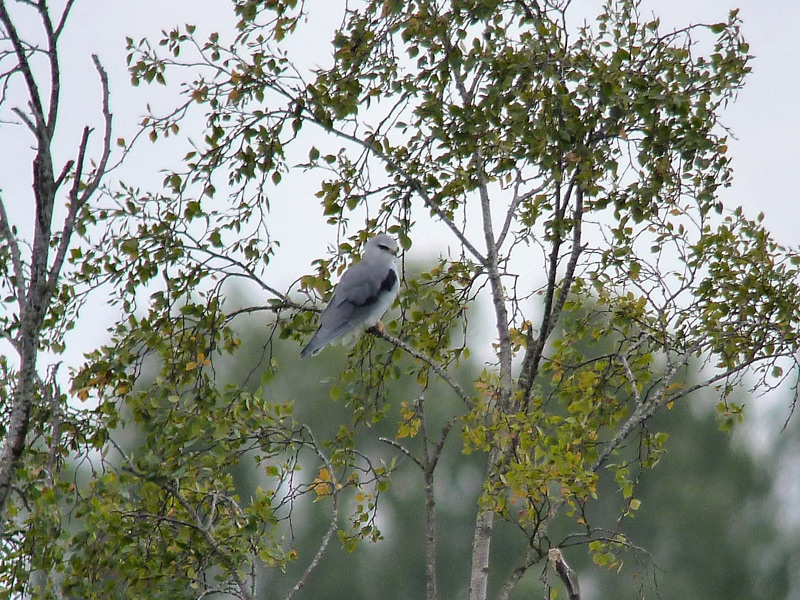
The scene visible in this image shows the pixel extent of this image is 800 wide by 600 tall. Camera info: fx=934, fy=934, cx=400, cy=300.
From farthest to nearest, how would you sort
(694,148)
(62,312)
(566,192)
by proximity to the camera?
(566,192)
(694,148)
(62,312)

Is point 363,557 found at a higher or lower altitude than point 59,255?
higher

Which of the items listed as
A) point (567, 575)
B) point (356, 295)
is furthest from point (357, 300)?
point (567, 575)

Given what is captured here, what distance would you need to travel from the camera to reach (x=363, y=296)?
826cm

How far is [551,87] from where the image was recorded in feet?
22.2

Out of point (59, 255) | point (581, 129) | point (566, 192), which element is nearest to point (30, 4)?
point (59, 255)

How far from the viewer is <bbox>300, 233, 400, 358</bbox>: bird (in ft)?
25.8

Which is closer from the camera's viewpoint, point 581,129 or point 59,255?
point 59,255

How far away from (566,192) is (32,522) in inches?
171

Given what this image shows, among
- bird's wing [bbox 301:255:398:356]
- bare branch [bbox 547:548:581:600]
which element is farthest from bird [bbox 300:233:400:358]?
bare branch [bbox 547:548:581:600]

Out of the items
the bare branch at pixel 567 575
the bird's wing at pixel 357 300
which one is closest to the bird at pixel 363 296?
the bird's wing at pixel 357 300

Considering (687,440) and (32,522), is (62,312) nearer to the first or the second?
(32,522)

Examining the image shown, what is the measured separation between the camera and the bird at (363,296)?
7.86 meters

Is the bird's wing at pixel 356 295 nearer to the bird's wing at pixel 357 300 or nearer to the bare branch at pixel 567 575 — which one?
the bird's wing at pixel 357 300

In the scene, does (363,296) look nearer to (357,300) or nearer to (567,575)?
(357,300)
